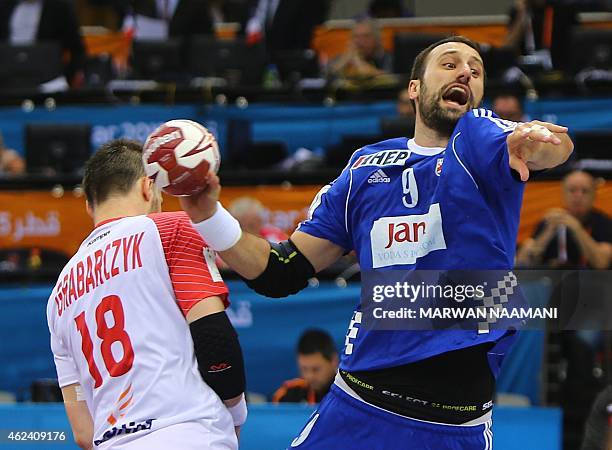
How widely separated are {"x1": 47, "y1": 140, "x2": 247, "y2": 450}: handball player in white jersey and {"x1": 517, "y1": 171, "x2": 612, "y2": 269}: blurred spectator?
467cm

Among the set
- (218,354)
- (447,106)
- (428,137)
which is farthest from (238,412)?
(447,106)

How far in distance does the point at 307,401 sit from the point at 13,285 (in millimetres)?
2302

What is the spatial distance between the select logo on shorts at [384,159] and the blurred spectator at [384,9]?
10.7 metres

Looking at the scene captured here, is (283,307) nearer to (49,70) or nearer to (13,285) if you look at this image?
(13,285)

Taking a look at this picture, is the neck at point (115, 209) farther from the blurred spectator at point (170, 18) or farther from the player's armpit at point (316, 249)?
the blurred spectator at point (170, 18)

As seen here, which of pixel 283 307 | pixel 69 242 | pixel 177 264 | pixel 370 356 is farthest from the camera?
pixel 69 242

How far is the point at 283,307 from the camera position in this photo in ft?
26.6

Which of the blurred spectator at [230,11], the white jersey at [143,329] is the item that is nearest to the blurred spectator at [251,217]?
the white jersey at [143,329]

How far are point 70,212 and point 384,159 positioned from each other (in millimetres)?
5977

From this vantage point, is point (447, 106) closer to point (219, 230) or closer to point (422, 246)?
point (422, 246)

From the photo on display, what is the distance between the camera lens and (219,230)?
164 inches

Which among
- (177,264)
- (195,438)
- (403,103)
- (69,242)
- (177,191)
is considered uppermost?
(177,191)

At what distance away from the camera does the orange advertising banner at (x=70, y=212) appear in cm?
990

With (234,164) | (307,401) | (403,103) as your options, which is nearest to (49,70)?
(234,164)
